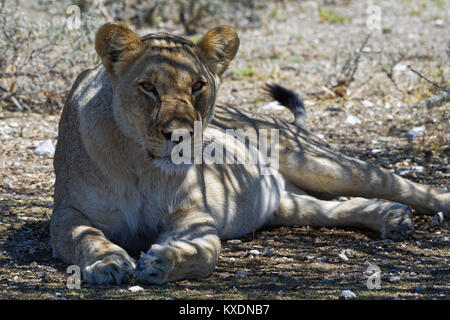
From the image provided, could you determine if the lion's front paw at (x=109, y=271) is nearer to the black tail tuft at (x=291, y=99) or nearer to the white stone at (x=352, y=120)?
the black tail tuft at (x=291, y=99)

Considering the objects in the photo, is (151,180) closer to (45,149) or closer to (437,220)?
(437,220)

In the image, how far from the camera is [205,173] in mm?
3834

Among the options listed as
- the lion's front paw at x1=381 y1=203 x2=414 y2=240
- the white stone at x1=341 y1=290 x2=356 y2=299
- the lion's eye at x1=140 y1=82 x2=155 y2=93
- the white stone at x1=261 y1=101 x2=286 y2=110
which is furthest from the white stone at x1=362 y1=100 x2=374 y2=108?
the white stone at x1=341 y1=290 x2=356 y2=299

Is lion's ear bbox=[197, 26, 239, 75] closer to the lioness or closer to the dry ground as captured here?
the lioness

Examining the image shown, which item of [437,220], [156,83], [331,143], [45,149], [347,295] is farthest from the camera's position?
[331,143]

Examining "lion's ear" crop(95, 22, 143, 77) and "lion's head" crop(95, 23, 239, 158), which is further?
"lion's ear" crop(95, 22, 143, 77)

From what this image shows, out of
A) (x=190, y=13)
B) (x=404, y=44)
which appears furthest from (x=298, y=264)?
(x=190, y=13)

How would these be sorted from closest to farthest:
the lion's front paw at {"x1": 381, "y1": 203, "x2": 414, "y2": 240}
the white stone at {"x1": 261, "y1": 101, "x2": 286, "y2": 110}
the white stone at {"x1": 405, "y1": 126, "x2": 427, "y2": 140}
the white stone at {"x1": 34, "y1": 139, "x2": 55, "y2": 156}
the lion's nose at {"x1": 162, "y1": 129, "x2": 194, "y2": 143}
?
the lion's nose at {"x1": 162, "y1": 129, "x2": 194, "y2": 143} < the lion's front paw at {"x1": 381, "y1": 203, "x2": 414, "y2": 240} < the white stone at {"x1": 34, "y1": 139, "x2": 55, "y2": 156} < the white stone at {"x1": 405, "y1": 126, "x2": 427, "y2": 140} < the white stone at {"x1": 261, "y1": 101, "x2": 286, "y2": 110}

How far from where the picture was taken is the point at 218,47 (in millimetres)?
3574

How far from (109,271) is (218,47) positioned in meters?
1.29

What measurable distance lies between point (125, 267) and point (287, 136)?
77.0 inches

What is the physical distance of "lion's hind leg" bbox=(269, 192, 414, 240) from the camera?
3916 mm

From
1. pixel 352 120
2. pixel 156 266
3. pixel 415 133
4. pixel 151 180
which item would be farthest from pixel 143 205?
pixel 352 120

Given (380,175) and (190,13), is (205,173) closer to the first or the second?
(380,175)
